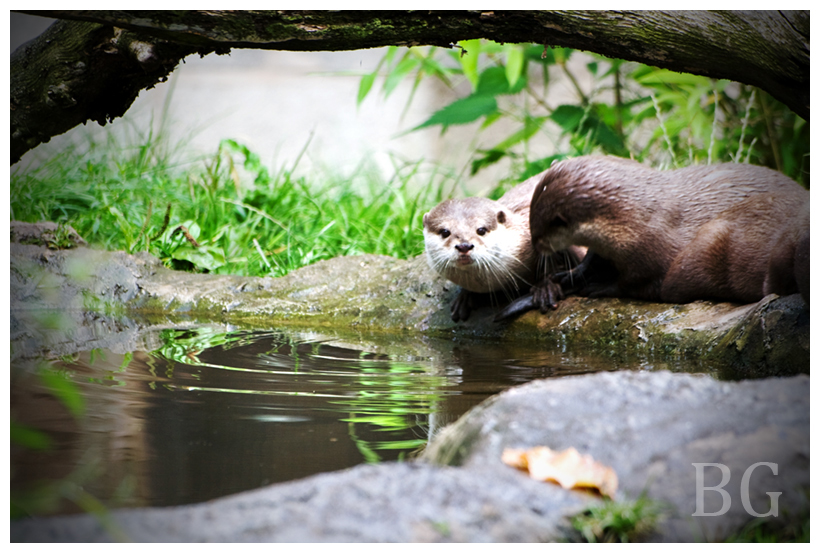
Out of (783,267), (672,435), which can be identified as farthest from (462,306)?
(672,435)

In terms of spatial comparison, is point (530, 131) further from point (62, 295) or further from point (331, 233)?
point (62, 295)

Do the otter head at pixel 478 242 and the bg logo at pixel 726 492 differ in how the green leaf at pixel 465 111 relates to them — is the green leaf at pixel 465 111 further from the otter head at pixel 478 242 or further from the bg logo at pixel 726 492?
the bg logo at pixel 726 492

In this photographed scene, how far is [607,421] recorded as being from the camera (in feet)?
3.90

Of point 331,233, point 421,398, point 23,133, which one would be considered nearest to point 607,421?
point 421,398

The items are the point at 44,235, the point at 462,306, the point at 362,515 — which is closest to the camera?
the point at 362,515

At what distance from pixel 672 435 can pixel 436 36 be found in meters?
1.25

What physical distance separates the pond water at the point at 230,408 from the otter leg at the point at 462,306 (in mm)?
366

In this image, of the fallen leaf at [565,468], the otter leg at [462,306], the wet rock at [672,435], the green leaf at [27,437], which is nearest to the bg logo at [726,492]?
the wet rock at [672,435]

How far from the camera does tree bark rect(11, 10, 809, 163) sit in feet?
5.90

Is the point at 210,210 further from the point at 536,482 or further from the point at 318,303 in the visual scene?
the point at 536,482

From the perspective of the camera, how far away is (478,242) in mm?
2945

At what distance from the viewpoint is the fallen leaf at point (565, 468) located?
1065 millimetres

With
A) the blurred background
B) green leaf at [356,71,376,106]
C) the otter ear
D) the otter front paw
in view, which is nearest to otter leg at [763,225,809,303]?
the otter ear

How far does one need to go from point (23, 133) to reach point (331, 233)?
95.6 inches
